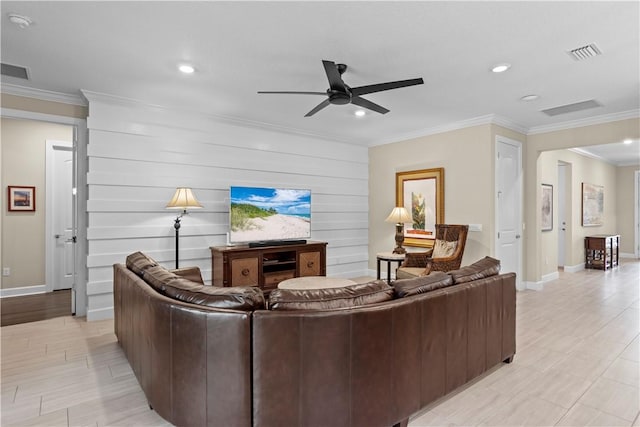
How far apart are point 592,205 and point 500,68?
6.55 metres

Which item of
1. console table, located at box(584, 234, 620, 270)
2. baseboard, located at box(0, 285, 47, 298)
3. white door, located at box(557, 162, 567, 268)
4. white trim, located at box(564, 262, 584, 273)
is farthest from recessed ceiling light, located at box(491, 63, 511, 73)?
baseboard, located at box(0, 285, 47, 298)

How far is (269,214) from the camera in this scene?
5008 millimetres

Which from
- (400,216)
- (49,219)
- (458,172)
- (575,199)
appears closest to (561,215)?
(575,199)

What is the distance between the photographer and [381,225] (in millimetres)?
6398

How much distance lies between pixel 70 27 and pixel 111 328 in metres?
2.83

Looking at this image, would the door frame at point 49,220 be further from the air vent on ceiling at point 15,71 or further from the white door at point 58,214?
the air vent on ceiling at point 15,71

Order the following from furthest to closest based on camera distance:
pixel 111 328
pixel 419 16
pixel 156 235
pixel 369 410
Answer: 1. pixel 156 235
2. pixel 111 328
3. pixel 419 16
4. pixel 369 410

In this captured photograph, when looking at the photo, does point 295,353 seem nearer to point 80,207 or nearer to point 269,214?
point 269,214

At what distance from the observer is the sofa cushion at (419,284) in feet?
6.60

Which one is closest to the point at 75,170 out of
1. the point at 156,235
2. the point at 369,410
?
the point at 156,235

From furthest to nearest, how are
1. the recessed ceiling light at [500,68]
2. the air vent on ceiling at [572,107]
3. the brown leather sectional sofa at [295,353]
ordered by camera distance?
the air vent on ceiling at [572,107] < the recessed ceiling light at [500,68] < the brown leather sectional sofa at [295,353]

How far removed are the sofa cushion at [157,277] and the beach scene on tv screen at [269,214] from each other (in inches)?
87.0

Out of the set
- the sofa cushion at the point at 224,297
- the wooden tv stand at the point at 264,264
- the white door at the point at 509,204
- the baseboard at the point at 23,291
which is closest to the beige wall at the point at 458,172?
the white door at the point at 509,204

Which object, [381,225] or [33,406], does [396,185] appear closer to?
[381,225]
